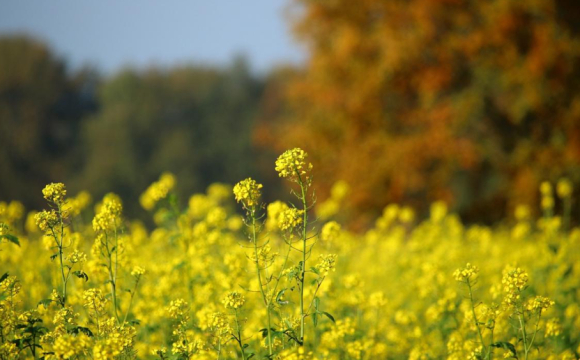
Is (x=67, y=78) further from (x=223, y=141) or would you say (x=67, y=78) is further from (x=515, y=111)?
(x=515, y=111)

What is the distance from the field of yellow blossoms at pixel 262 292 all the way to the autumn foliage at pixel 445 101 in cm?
418

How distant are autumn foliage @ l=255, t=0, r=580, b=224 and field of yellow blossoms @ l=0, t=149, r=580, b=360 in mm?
4181

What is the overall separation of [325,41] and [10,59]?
16856 millimetres

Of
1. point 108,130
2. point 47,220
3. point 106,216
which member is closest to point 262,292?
point 106,216

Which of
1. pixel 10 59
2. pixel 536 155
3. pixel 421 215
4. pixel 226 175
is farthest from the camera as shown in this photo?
pixel 226 175

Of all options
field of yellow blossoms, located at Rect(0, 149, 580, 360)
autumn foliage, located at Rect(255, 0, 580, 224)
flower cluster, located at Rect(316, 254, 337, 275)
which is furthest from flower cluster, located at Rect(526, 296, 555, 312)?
autumn foliage, located at Rect(255, 0, 580, 224)

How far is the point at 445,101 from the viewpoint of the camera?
40.5ft

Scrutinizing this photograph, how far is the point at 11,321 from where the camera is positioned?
3.69 m

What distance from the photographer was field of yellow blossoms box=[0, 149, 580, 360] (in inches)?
140

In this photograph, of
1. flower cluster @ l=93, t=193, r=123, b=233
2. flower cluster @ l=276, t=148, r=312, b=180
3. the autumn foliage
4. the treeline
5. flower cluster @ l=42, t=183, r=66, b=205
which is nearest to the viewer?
flower cluster @ l=276, t=148, r=312, b=180

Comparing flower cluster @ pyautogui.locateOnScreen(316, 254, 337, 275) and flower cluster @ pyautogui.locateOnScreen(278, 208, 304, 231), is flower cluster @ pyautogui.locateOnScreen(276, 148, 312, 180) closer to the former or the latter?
flower cluster @ pyautogui.locateOnScreen(278, 208, 304, 231)

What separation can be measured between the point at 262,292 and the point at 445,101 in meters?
9.61

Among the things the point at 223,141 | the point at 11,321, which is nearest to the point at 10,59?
the point at 223,141

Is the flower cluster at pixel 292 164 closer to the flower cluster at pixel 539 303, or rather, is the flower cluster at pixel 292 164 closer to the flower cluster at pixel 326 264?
the flower cluster at pixel 326 264
